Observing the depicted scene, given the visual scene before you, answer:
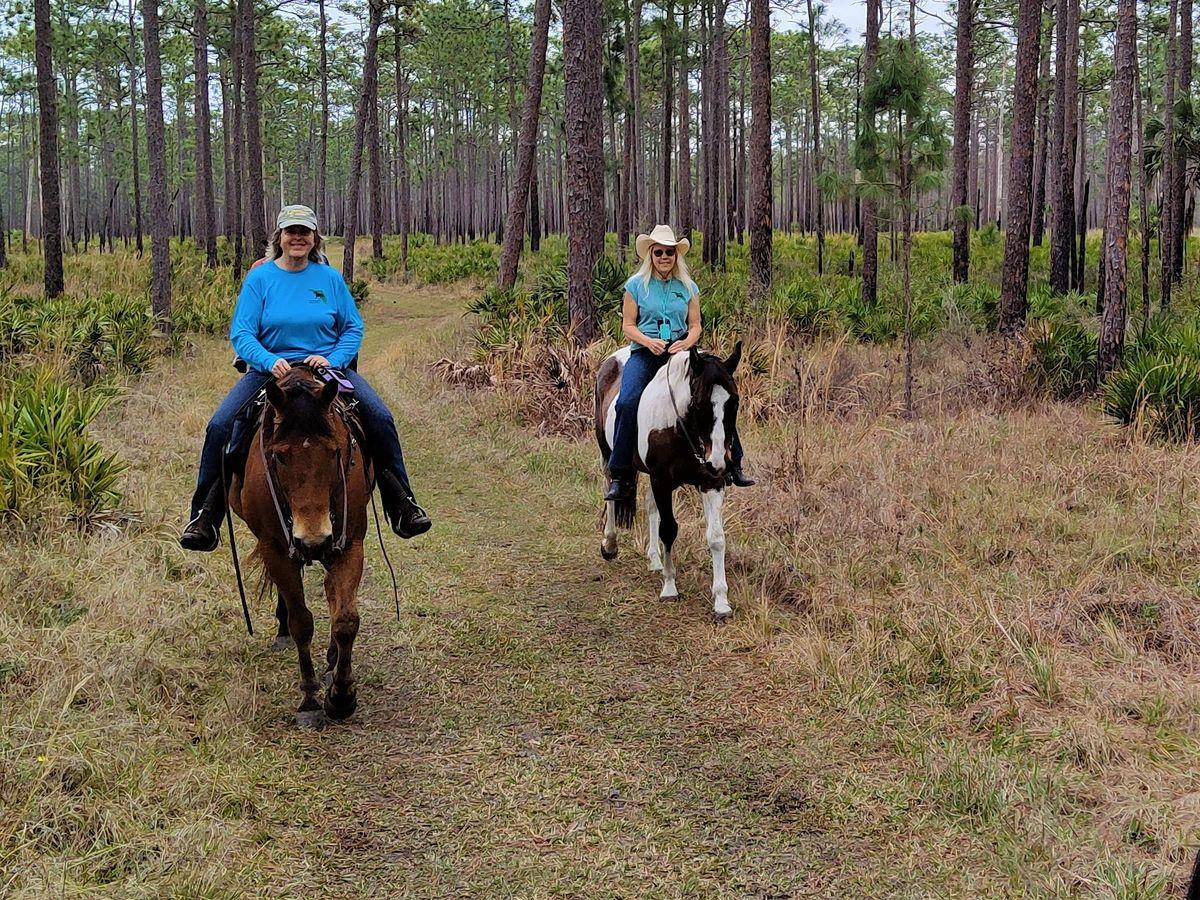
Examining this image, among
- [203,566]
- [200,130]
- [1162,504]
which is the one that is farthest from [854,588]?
[200,130]

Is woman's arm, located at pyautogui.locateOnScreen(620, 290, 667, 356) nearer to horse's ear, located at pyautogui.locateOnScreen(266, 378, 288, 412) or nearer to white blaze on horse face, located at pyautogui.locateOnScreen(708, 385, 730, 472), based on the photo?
white blaze on horse face, located at pyautogui.locateOnScreen(708, 385, 730, 472)

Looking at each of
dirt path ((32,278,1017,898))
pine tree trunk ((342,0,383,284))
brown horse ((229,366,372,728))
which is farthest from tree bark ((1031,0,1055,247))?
brown horse ((229,366,372,728))

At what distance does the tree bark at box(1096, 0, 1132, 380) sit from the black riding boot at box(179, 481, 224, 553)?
10.0 meters

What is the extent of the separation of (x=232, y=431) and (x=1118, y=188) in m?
10.3

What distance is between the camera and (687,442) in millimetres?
6426

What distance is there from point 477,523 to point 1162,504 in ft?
18.1

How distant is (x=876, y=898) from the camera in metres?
3.53

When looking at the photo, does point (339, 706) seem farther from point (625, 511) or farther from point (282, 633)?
point (625, 511)

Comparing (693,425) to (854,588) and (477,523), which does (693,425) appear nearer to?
(854,588)

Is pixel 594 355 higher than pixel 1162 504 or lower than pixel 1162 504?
higher

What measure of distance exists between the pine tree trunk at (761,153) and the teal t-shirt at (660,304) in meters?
10.8

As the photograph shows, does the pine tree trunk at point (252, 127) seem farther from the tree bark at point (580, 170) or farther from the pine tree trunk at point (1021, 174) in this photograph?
the pine tree trunk at point (1021, 174)

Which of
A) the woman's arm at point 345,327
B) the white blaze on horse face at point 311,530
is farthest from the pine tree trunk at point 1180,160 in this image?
the white blaze on horse face at point 311,530

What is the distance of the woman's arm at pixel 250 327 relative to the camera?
497cm
